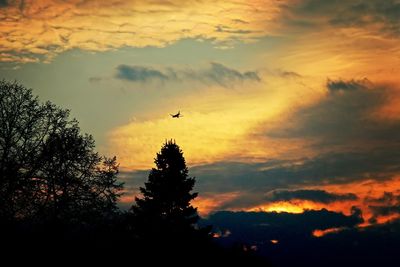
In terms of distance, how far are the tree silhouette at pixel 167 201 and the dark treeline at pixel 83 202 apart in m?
0.09

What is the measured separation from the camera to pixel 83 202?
135 ft

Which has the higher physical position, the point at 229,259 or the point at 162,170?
the point at 162,170

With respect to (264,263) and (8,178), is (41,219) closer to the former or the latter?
(8,178)

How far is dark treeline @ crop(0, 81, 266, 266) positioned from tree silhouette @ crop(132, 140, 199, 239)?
0.28 ft

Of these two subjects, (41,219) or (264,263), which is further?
(264,263)

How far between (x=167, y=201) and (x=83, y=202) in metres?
7.86

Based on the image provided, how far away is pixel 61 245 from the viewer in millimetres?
32188

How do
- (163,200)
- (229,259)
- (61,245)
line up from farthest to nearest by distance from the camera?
(229,259) < (163,200) < (61,245)

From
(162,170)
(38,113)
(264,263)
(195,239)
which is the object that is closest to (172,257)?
(195,239)

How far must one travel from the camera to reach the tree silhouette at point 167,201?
4391cm

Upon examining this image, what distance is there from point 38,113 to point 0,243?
12852 millimetres

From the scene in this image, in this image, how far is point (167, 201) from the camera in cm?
4600

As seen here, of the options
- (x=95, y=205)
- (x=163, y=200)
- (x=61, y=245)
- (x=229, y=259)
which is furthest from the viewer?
(x=229, y=259)

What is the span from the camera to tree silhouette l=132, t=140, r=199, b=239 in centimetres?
4391
